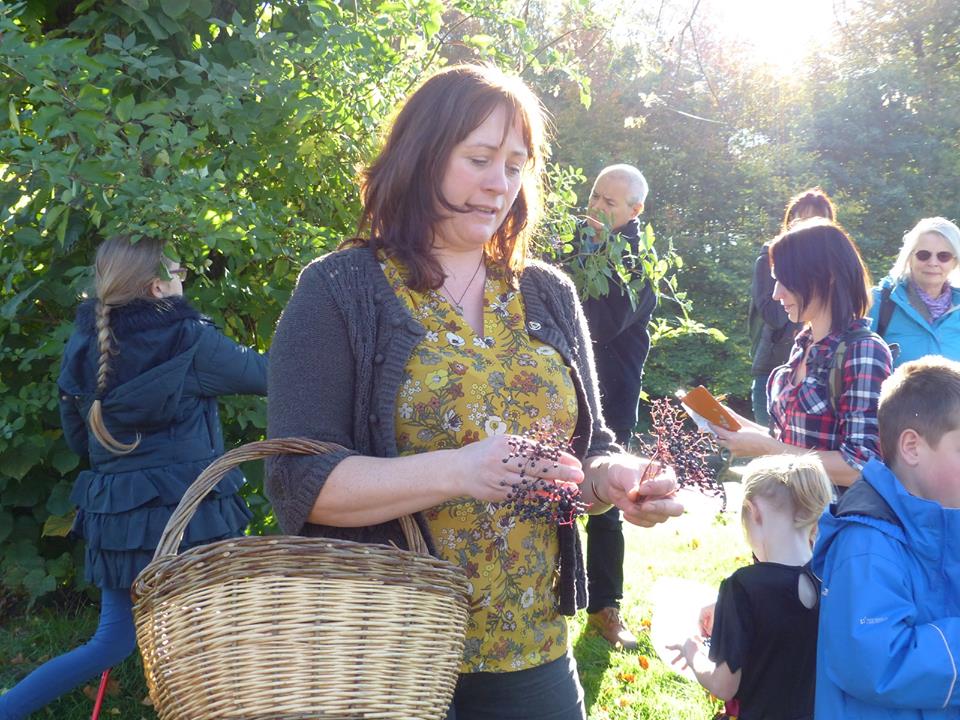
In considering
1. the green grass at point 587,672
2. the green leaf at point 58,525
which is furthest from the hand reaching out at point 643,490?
the green leaf at point 58,525

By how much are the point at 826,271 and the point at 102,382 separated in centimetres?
244

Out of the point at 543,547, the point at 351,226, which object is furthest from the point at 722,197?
the point at 543,547

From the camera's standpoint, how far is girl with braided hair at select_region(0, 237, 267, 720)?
134 inches

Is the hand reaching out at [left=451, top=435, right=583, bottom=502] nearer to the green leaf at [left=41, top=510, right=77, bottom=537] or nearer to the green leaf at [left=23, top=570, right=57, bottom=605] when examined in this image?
the green leaf at [left=41, top=510, right=77, bottom=537]

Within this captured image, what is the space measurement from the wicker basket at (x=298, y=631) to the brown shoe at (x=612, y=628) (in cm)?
316

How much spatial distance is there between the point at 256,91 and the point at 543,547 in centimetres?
224

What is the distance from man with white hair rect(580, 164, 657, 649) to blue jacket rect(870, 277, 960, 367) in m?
1.07

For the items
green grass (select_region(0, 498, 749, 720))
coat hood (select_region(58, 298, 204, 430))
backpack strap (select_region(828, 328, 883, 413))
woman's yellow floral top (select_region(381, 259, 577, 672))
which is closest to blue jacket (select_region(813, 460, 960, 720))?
woman's yellow floral top (select_region(381, 259, 577, 672))

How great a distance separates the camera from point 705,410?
10.6 ft

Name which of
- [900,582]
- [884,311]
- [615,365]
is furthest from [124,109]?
[884,311]

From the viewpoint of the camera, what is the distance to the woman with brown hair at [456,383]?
67.3 inches

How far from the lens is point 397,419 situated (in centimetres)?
177

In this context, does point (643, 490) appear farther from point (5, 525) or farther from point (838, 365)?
point (5, 525)

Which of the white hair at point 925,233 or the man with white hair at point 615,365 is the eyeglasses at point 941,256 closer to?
the white hair at point 925,233
